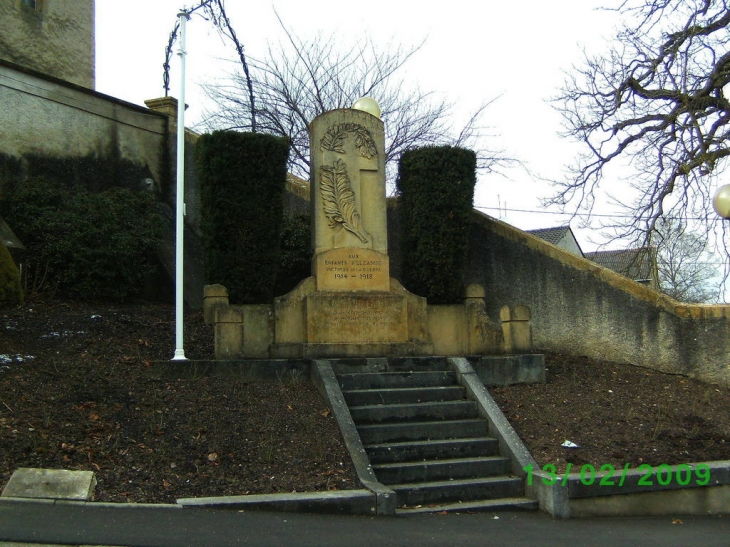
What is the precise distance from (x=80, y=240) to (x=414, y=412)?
21.8 ft

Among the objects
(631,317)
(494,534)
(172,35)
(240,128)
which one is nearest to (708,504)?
(494,534)

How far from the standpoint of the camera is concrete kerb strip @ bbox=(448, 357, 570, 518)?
22.8 feet

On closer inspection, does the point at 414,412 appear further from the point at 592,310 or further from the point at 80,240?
the point at 80,240

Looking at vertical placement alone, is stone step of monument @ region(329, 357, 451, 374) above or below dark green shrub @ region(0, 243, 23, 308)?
below

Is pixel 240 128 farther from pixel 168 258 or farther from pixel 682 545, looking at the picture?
pixel 682 545

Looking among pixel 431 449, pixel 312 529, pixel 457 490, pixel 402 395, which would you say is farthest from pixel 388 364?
pixel 312 529

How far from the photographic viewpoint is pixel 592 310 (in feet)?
38.4

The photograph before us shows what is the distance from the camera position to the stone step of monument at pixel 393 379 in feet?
29.5

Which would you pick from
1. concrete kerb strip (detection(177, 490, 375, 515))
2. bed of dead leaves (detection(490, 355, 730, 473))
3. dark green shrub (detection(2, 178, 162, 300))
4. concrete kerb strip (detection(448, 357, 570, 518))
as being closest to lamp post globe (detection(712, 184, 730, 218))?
bed of dead leaves (detection(490, 355, 730, 473))

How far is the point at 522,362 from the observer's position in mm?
9992

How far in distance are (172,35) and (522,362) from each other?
10.6 metres

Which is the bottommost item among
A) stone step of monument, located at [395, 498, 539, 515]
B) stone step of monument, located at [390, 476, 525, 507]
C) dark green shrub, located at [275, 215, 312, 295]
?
stone step of monument, located at [395, 498, 539, 515]

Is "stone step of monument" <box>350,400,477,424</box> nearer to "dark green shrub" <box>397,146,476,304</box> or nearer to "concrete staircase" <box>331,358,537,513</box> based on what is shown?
"concrete staircase" <box>331,358,537,513</box>

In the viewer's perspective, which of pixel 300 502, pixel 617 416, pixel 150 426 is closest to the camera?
pixel 300 502
